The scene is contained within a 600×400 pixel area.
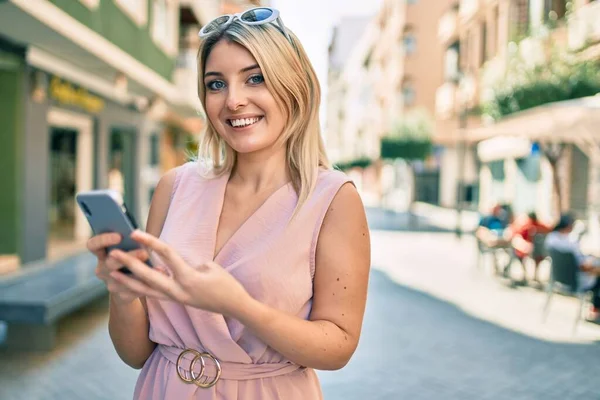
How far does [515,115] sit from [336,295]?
1258cm

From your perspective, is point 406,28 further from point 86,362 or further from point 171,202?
point 171,202

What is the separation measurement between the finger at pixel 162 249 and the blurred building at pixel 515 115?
28.3 feet

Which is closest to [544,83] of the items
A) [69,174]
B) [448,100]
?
[69,174]

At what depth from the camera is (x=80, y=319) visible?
7.96 m

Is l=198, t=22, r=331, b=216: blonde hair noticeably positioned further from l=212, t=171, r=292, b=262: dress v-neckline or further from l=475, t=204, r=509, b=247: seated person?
l=475, t=204, r=509, b=247: seated person

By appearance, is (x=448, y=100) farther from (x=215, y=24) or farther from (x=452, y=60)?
(x=215, y=24)

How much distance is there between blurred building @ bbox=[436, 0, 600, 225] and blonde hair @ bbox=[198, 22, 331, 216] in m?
8.03

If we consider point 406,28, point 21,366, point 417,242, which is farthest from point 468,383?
point 406,28

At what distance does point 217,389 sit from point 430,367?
4.92 metres

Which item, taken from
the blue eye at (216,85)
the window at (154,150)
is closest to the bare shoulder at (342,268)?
the blue eye at (216,85)

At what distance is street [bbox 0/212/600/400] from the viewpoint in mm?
5496

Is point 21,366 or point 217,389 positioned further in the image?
point 21,366

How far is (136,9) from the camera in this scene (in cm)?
1403

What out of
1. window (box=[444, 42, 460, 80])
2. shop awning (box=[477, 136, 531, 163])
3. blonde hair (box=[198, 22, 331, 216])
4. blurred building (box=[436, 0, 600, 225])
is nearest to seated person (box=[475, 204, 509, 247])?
blurred building (box=[436, 0, 600, 225])
